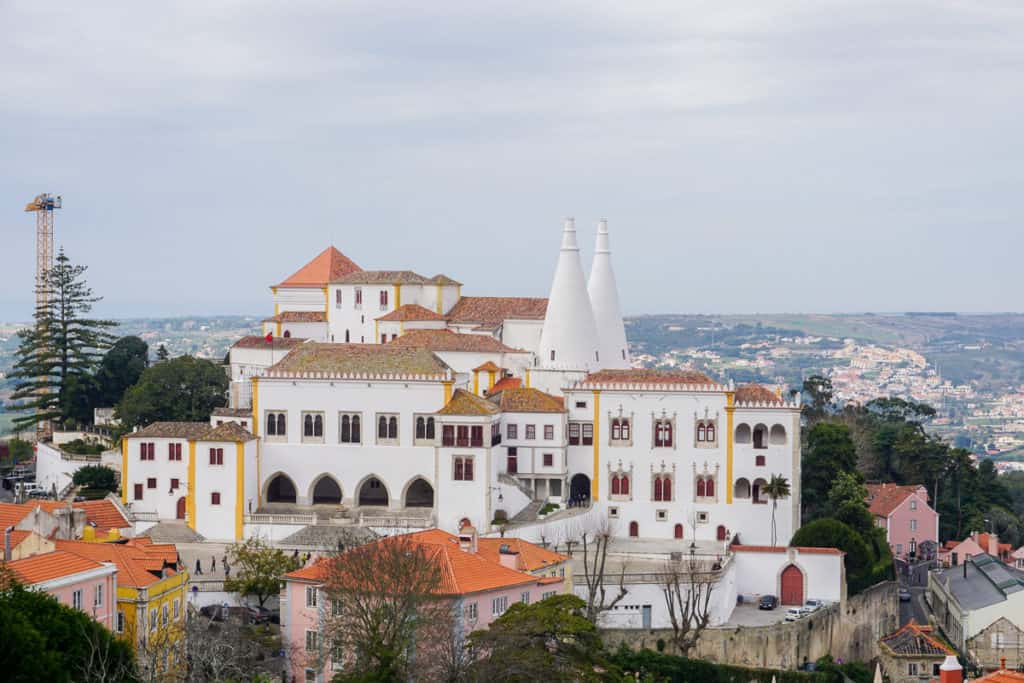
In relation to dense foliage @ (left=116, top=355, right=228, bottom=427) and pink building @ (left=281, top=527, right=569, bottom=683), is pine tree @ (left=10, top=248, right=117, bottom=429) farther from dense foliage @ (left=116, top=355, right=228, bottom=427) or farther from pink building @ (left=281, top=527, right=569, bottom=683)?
pink building @ (left=281, top=527, right=569, bottom=683)

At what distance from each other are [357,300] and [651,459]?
17571 mm

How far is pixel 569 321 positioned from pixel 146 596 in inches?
944

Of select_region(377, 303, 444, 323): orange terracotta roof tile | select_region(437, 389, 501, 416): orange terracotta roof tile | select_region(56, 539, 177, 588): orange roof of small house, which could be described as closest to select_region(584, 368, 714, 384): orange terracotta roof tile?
select_region(437, 389, 501, 416): orange terracotta roof tile

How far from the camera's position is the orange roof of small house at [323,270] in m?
76.6

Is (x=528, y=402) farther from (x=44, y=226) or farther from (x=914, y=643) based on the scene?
(x=44, y=226)

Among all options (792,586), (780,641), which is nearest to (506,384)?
(792,586)

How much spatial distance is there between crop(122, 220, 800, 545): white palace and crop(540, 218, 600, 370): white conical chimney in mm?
2185

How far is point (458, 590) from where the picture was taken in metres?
45.1

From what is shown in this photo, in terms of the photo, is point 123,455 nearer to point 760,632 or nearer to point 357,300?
point 357,300

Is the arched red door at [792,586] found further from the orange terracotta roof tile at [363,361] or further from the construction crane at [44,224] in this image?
the construction crane at [44,224]

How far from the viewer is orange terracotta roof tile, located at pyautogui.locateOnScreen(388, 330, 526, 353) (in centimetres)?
6475

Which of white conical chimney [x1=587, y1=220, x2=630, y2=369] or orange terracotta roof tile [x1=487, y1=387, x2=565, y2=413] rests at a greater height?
white conical chimney [x1=587, y1=220, x2=630, y2=369]

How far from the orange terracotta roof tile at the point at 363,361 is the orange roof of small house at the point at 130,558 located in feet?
44.8

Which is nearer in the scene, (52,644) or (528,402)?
(52,644)
